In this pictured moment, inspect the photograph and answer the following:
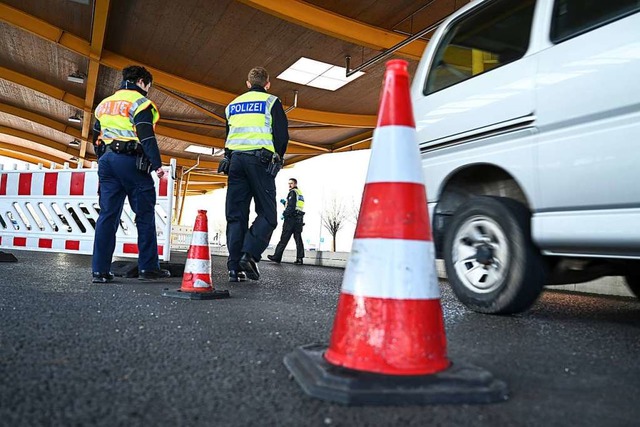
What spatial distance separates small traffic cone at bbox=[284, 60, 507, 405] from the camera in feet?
3.83

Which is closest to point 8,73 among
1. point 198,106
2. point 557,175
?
point 198,106

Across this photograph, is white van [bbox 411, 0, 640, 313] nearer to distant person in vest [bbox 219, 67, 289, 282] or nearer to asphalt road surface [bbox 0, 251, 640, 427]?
asphalt road surface [bbox 0, 251, 640, 427]

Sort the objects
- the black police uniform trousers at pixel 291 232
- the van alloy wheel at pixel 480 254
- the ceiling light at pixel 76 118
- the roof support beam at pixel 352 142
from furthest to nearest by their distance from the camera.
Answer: the roof support beam at pixel 352 142, the ceiling light at pixel 76 118, the black police uniform trousers at pixel 291 232, the van alloy wheel at pixel 480 254

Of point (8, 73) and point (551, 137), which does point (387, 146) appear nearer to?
point (551, 137)

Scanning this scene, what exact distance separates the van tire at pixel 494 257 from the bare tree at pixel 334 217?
13058 mm

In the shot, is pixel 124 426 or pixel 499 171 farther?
pixel 499 171

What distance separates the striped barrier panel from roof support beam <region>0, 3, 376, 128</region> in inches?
261

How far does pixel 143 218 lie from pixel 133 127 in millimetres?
751

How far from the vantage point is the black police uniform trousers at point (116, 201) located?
3762 millimetres

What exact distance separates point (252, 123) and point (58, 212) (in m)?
3.29

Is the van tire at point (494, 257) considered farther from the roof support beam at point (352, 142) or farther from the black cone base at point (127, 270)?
the roof support beam at point (352, 142)

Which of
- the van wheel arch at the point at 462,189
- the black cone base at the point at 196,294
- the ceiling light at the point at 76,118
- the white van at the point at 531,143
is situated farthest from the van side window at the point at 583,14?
the ceiling light at the point at 76,118

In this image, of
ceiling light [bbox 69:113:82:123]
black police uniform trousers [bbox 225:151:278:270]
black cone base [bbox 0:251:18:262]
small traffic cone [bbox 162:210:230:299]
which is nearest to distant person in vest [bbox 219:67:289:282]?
black police uniform trousers [bbox 225:151:278:270]

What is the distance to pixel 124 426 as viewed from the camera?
0.97m
